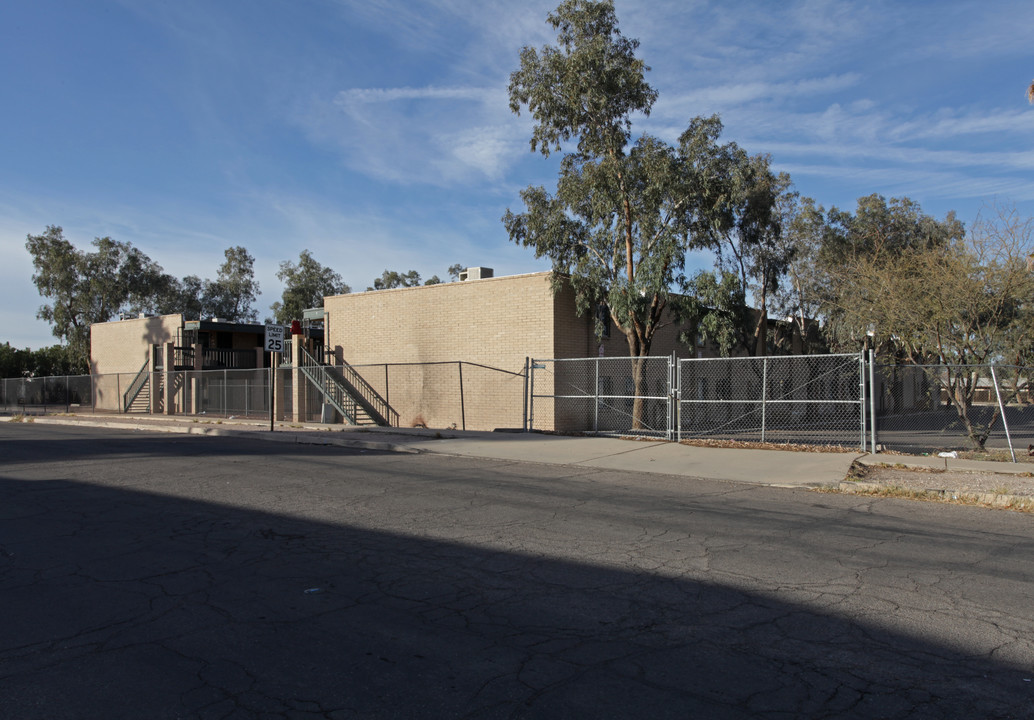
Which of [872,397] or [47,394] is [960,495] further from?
[47,394]

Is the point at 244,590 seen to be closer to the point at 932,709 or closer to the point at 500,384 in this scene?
the point at 932,709

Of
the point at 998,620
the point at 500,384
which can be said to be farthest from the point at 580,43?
the point at 998,620

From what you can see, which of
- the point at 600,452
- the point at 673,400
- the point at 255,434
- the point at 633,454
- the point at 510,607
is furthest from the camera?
the point at 255,434

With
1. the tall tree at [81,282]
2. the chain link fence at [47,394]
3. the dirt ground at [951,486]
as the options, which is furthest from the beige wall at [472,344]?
the tall tree at [81,282]

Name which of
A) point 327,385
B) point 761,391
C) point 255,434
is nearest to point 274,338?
point 255,434

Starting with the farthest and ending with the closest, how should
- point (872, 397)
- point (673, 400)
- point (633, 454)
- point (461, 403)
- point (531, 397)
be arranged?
point (461, 403)
point (531, 397)
point (673, 400)
point (633, 454)
point (872, 397)

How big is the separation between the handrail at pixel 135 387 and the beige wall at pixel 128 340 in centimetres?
108

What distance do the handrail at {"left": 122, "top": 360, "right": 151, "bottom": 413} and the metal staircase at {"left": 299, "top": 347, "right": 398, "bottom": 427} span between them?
14.1 meters

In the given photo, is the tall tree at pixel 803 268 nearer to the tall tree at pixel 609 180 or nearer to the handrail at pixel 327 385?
the tall tree at pixel 609 180

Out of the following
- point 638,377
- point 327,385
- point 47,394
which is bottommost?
point 47,394

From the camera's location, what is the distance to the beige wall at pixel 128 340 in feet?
124

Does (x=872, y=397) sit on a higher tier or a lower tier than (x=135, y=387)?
higher

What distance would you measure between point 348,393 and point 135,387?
17541 mm

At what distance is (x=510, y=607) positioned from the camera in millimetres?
5449
